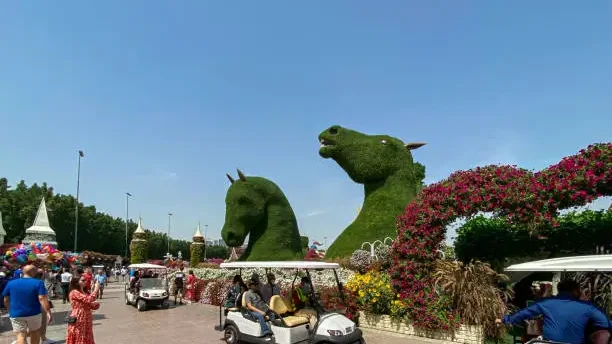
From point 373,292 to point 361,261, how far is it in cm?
383

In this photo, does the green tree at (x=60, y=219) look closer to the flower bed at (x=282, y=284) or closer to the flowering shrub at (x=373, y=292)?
the flower bed at (x=282, y=284)

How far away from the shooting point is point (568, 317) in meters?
4.35

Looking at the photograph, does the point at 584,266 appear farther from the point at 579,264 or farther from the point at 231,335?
the point at 231,335

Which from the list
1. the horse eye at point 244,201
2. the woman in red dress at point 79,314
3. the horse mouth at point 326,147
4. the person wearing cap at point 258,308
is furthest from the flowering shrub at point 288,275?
the woman in red dress at point 79,314

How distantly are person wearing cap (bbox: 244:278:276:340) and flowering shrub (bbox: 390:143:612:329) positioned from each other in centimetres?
352

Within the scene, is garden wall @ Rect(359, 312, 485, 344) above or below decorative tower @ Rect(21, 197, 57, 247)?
below

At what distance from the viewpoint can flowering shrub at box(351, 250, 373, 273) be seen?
1342cm

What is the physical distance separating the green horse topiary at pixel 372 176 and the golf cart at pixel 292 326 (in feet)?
28.2

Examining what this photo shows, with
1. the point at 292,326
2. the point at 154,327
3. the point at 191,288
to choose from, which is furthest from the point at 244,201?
the point at 292,326

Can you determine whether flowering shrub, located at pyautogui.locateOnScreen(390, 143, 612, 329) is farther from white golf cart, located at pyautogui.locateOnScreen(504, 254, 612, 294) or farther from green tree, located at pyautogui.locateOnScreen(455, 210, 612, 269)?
green tree, located at pyautogui.locateOnScreen(455, 210, 612, 269)

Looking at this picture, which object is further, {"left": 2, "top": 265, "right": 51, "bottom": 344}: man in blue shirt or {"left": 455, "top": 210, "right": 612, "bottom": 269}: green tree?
{"left": 455, "top": 210, "right": 612, "bottom": 269}: green tree

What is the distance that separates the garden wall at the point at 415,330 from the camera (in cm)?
847

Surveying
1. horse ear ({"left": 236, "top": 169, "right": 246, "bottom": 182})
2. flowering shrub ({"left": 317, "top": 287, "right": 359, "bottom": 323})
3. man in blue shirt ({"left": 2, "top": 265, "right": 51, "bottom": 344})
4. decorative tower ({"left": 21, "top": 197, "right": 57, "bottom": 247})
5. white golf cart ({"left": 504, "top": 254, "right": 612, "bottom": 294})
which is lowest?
flowering shrub ({"left": 317, "top": 287, "right": 359, "bottom": 323})

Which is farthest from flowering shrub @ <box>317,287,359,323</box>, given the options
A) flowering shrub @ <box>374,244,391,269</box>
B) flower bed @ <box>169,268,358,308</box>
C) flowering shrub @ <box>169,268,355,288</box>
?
flowering shrub @ <box>374,244,391,269</box>
